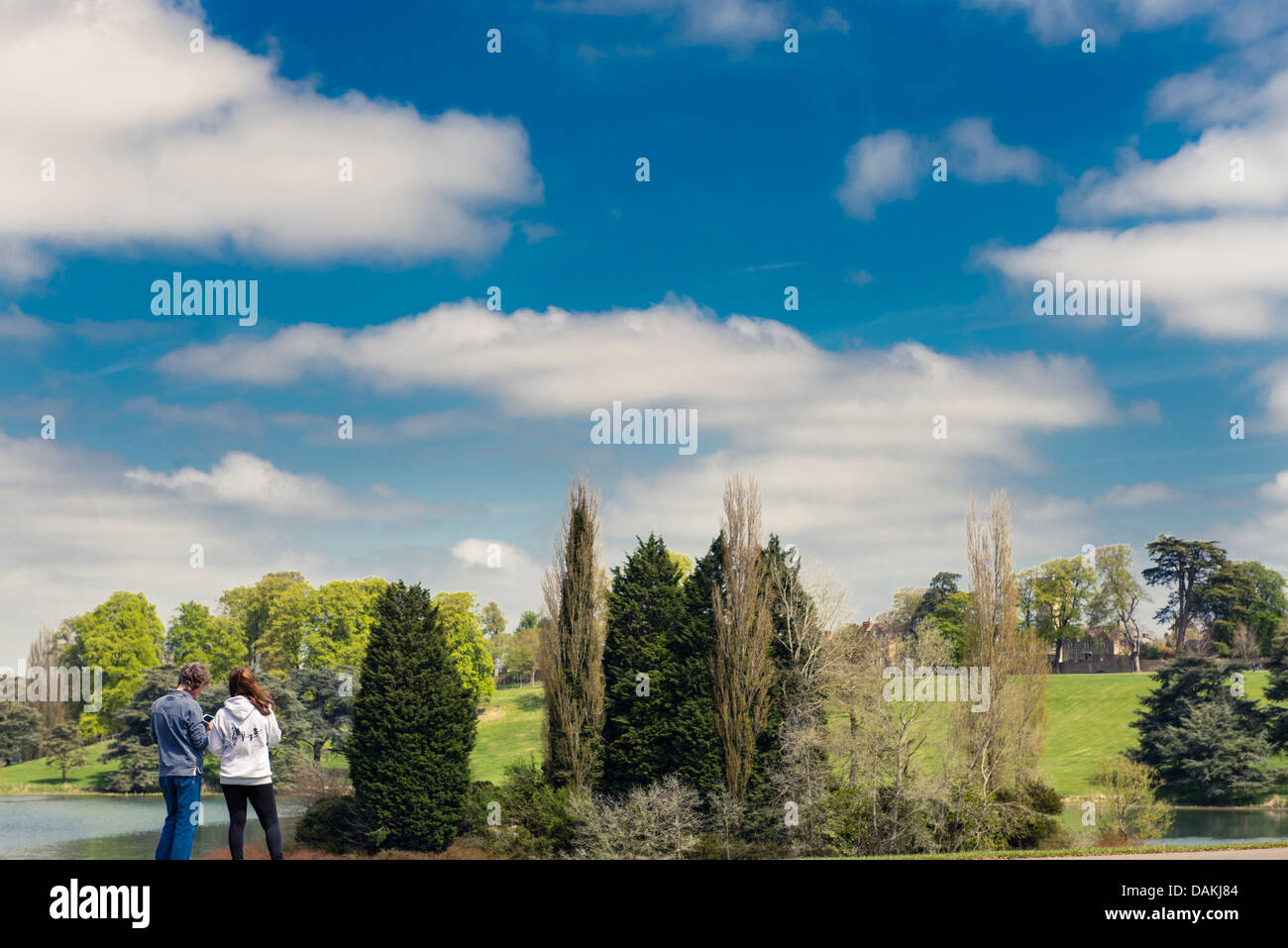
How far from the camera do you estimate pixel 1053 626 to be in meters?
80.4

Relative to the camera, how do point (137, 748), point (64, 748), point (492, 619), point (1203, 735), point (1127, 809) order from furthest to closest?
point (492, 619) < point (64, 748) < point (137, 748) < point (1203, 735) < point (1127, 809)

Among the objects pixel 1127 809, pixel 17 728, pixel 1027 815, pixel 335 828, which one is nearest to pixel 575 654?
pixel 335 828

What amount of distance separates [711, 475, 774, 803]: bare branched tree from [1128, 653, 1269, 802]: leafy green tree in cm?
2723

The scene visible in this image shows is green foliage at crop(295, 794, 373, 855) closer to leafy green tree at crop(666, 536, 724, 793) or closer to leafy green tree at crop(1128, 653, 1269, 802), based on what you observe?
leafy green tree at crop(666, 536, 724, 793)

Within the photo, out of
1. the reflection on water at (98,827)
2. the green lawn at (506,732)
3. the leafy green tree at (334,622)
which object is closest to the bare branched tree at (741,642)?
the reflection on water at (98,827)

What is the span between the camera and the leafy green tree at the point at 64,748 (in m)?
55.2

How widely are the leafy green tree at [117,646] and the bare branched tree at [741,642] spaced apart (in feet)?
132

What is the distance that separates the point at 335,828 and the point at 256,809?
79.8 ft

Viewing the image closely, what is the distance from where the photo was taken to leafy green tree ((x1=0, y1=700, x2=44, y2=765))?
Result: 55.8 m

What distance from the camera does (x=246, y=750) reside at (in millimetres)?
8812

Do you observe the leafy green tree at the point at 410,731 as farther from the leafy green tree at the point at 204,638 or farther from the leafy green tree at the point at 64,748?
the leafy green tree at the point at 204,638

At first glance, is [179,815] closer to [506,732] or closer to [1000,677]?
[1000,677]
